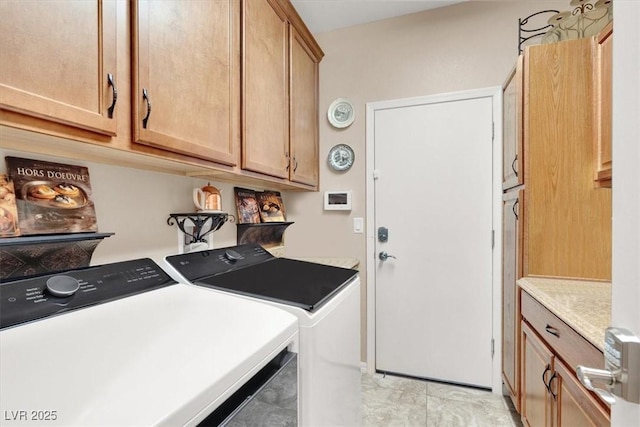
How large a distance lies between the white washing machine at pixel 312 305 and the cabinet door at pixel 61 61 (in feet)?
2.10

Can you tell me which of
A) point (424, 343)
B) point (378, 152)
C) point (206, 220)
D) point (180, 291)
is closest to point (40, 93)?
point (180, 291)

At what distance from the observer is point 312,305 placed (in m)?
0.97

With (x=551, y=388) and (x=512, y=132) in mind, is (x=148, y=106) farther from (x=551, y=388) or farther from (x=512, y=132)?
(x=512, y=132)

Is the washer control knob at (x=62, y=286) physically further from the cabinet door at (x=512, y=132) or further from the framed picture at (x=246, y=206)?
the cabinet door at (x=512, y=132)

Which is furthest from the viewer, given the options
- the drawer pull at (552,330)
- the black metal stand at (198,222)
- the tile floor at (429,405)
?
the tile floor at (429,405)

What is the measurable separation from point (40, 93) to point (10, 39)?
0.11 m

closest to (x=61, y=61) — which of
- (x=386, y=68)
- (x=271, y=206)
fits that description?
(x=271, y=206)

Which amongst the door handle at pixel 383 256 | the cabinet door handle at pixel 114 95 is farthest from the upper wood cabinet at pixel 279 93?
the door handle at pixel 383 256

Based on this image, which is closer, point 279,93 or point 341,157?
point 279,93

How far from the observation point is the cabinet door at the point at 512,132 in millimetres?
1711

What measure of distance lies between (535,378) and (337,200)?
163 cm

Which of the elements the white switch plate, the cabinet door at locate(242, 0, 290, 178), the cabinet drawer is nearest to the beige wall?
the white switch plate

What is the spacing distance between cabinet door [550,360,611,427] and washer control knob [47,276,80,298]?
1.53 meters

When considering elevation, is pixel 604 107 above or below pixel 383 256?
above
